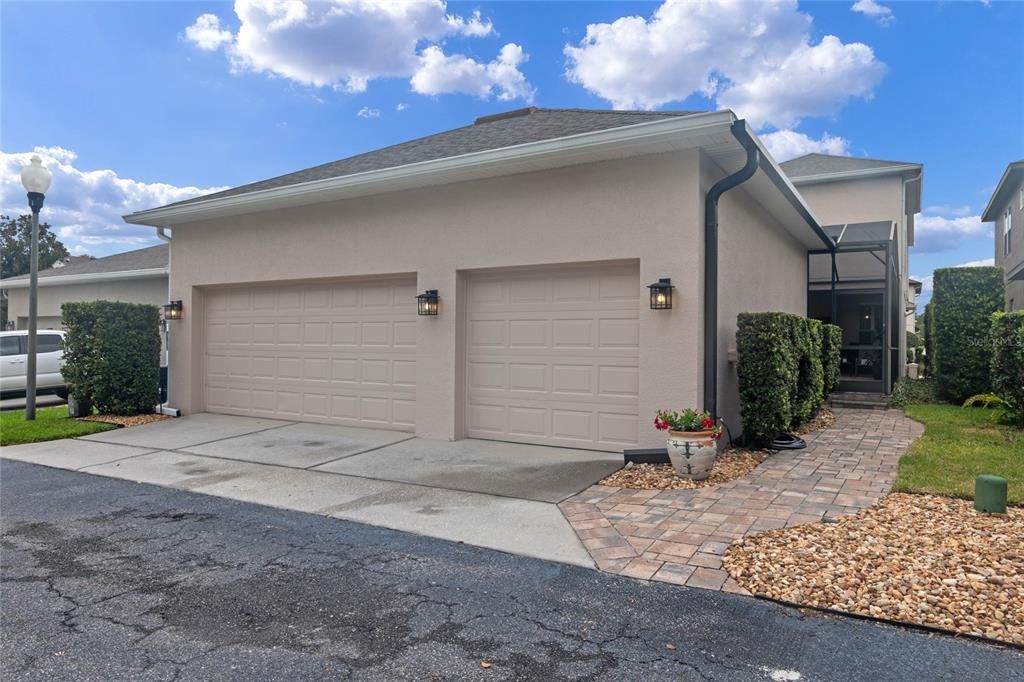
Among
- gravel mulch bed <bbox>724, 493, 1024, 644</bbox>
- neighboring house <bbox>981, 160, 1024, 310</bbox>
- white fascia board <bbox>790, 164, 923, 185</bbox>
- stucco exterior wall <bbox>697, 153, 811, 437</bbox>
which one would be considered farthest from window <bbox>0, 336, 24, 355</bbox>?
neighboring house <bbox>981, 160, 1024, 310</bbox>

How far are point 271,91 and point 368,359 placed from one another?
546 cm

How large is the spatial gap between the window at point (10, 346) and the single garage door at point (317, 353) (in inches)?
224

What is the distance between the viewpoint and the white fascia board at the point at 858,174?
48.9ft

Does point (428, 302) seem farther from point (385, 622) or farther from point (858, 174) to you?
point (858, 174)

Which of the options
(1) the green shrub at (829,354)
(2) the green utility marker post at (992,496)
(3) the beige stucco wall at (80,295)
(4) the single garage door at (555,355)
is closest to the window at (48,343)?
(3) the beige stucco wall at (80,295)

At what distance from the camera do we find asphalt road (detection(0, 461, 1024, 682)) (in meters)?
2.56

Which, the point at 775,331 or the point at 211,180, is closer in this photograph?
A: the point at 775,331

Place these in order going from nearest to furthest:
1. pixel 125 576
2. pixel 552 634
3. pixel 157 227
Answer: pixel 552 634
pixel 125 576
pixel 157 227

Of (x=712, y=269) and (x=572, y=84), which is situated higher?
(x=572, y=84)

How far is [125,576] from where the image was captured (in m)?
3.62

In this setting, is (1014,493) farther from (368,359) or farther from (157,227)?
(157,227)

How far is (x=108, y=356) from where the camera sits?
390 inches

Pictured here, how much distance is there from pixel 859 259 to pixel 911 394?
3.84 metres

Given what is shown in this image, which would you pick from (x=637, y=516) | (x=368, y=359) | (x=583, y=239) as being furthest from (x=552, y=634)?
(x=368, y=359)
